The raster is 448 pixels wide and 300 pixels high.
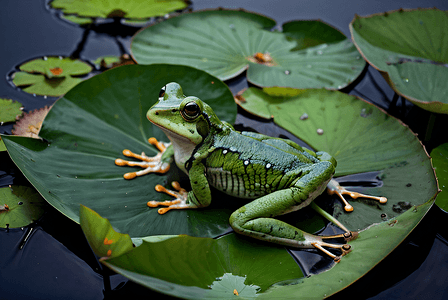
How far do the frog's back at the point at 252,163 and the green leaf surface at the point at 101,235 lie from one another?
3.24 ft

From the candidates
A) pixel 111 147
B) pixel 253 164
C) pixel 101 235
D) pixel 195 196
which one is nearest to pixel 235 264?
pixel 195 196

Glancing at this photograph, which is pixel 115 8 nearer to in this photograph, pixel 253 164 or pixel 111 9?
pixel 111 9

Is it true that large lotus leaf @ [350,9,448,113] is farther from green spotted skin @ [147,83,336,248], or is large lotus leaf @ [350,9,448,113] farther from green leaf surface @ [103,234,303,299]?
green leaf surface @ [103,234,303,299]

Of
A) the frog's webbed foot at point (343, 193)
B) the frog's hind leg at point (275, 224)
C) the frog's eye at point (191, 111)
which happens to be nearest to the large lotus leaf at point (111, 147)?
the frog's hind leg at point (275, 224)

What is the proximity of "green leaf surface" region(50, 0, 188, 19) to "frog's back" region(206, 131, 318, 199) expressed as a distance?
2818mm

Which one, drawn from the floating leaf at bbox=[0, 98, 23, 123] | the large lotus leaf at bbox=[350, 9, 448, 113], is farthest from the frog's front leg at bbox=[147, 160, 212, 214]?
the large lotus leaf at bbox=[350, 9, 448, 113]

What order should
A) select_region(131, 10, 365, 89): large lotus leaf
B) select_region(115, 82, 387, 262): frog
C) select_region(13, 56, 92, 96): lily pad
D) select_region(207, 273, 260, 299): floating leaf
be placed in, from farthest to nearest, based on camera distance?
select_region(131, 10, 365, 89): large lotus leaf, select_region(13, 56, 92, 96): lily pad, select_region(115, 82, 387, 262): frog, select_region(207, 273, 260, 299): floating leaf

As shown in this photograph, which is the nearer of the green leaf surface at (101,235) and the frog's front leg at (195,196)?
the green leaf surface at (101,235)

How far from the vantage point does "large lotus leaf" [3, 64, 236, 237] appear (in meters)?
2.69

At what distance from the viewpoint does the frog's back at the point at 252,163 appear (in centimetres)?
276

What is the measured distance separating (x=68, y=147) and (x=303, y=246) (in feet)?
6.90

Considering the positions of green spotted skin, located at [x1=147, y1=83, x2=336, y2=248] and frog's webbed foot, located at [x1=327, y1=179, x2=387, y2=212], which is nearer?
green spotted skin, located at [x1=147, y1=83, x2=336, y2=248]

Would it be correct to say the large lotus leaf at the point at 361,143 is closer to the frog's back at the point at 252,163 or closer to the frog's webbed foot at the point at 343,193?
the frog's webbed foot at the point at 343,193

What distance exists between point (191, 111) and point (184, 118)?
0.27ft
